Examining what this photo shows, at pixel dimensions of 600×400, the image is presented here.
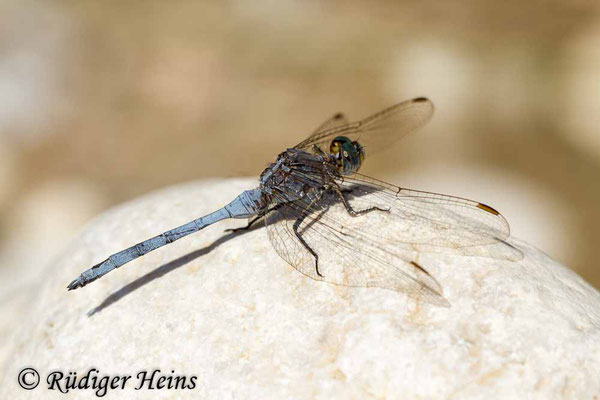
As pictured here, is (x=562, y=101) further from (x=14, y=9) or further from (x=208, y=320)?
(x=14, y=9)

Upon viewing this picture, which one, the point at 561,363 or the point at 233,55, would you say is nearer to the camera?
the point at 561,363

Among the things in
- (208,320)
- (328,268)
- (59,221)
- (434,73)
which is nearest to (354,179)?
(328,268)

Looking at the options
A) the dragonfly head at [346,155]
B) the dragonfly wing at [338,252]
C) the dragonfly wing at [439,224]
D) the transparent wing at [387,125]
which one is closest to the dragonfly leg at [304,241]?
the dragonfly wing at [338,252]

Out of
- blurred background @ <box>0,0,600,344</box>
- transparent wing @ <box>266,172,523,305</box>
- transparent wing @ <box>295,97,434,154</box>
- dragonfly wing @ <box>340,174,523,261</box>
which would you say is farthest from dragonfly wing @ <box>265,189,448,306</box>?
blurred background @ <box>0,0,600,344</box>

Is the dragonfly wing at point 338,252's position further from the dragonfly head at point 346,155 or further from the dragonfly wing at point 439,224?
the dragonfly head at point 346,155

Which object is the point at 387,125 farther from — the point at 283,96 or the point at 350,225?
the point at 283,96

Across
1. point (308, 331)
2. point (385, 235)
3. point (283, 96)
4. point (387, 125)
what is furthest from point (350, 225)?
point (283, 96)

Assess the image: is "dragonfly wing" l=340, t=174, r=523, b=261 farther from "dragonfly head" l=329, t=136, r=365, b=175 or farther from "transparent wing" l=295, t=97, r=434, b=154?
"transparent wing" l=295, t=97, r=434, b=154
